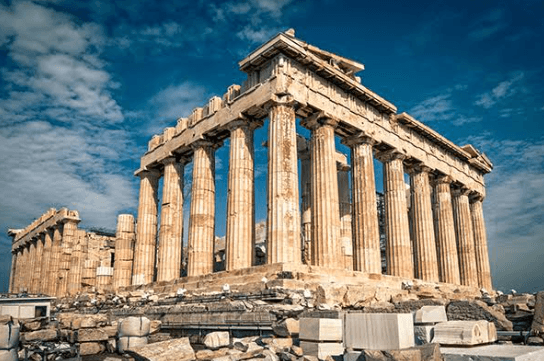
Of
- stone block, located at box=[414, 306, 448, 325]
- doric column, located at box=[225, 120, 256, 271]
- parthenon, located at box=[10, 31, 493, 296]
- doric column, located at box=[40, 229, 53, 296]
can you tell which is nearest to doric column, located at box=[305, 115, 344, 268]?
parthenon, located at box=[10, 31, 493, 296]

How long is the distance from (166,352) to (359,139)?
1918cm

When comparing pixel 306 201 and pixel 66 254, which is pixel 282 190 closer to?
pixel 306 201

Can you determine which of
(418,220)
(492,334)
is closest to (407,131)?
(418,220)

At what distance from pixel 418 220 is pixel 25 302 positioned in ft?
72.3

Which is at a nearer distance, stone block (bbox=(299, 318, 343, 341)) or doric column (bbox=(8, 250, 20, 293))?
stone block (bbox=(299, 318, 343, 341))

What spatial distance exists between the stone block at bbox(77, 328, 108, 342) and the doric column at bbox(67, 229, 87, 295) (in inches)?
1212

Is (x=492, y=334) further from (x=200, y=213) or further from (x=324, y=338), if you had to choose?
(x=200, y=213)

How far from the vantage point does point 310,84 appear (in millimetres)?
22641

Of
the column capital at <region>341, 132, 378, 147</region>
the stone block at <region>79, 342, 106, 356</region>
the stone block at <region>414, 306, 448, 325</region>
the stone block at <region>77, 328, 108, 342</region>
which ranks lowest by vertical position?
the stone block at <region>79, 342, 106, 356</region>

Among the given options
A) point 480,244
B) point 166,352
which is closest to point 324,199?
point 166,352

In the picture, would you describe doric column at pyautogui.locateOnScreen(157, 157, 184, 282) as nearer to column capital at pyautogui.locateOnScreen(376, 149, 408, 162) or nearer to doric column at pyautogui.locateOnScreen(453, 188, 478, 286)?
column capital at pyautogui.locateOnScreen(376, 149, 408, 162)

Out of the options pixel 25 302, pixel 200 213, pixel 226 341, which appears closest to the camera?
pixel 226 341

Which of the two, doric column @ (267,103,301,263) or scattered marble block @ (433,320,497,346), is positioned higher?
doric column @ (267,103,301,263)

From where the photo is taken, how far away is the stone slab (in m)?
6.68
